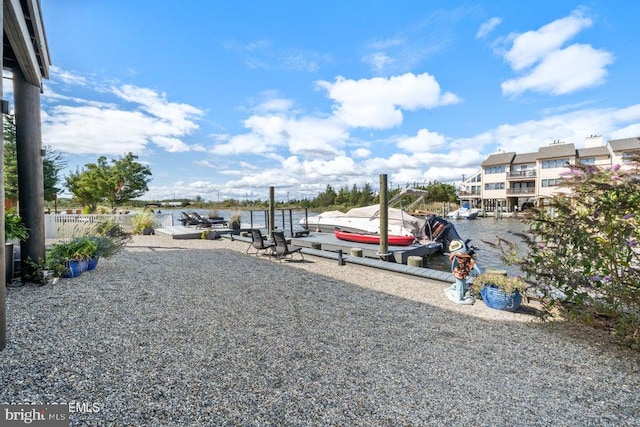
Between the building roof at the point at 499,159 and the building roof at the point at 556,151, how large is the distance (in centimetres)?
345

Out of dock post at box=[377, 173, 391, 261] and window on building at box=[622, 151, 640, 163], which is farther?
dock post at box=[377, 173, 391, 261]

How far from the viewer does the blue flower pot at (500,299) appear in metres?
4.69

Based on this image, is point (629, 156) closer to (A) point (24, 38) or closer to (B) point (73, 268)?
(A) point (24, 38)

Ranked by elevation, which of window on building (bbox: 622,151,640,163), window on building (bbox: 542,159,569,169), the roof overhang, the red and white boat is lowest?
the red and white boat

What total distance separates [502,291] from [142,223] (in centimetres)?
1541

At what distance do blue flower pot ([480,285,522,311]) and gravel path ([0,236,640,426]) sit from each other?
0.16 meters

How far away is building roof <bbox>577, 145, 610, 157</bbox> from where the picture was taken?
1447 inches

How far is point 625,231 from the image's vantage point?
3.13 metres

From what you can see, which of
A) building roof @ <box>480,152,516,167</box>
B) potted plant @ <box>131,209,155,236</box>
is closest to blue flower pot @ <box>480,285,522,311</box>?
potted plant @ <box>131,209,155,236</box>

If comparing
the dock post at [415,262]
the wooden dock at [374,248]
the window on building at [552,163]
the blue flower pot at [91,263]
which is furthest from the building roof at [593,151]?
the blue flower pot at [91,263]

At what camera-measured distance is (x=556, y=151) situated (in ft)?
130

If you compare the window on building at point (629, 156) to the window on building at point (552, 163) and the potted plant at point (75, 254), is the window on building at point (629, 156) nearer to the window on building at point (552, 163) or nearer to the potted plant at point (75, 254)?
the potted plant at point (75, 254)

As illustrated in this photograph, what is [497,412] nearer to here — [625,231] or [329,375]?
[329,375]

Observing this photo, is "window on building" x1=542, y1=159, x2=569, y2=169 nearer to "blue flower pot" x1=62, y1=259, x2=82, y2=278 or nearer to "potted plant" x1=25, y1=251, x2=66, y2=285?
"blue flower pot" x1=62, y1=259, x2=82, y2=278
